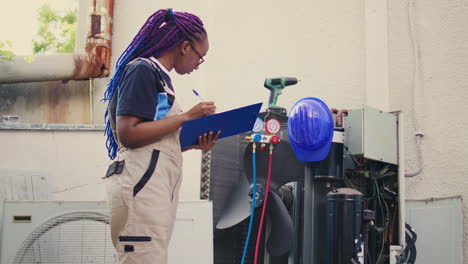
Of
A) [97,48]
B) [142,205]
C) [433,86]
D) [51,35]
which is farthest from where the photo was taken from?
[51,35]

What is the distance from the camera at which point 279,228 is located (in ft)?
8.47

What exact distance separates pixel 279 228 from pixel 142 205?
1236mm

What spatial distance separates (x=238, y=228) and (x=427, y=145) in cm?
113

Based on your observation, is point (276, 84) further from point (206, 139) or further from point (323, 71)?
point (206, 139)

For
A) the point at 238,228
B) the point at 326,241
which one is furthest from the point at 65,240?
the point at 326,241

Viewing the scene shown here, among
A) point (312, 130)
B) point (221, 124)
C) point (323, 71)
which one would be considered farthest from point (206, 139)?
point (323, 71)

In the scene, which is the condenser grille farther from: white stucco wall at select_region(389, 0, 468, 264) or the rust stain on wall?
white stucco wall at select_region(389, 0, 468, 264)

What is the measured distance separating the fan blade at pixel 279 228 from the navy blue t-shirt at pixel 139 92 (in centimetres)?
121

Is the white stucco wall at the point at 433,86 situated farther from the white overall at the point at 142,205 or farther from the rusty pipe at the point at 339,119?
the white overall at the point at 142,205

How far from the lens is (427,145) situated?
319 centimetres

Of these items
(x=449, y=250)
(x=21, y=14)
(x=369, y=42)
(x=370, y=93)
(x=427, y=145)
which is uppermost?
(x=21, y=14)

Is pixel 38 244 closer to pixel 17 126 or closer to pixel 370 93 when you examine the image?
pixel 17 126

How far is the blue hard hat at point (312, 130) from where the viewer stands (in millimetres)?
2502

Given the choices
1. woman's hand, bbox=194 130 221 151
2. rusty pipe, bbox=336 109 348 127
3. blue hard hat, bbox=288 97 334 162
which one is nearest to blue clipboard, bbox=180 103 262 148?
woman's hand, bbox=194 130 221 151
